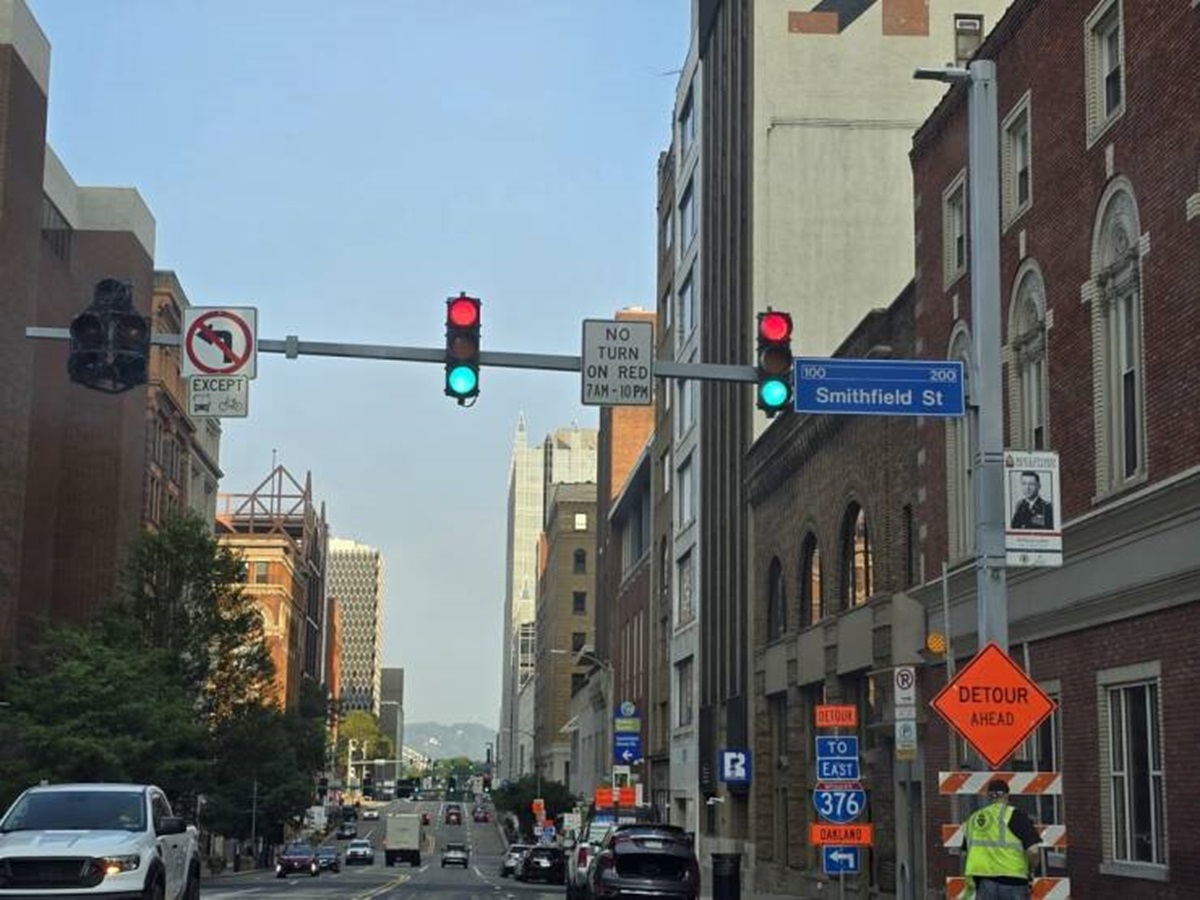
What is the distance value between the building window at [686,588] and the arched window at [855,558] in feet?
80.9

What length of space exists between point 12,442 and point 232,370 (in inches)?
1833

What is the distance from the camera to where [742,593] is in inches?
1937

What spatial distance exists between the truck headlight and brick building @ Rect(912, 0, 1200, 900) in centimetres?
921

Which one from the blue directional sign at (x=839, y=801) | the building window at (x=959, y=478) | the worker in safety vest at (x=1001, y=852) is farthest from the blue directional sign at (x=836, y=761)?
the worker in safety vest at (x=1001, y=852)

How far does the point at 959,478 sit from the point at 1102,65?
8114 millimetres

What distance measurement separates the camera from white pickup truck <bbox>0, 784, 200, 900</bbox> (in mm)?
18172

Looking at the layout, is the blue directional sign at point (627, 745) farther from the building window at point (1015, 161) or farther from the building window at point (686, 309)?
the building window at point (1015, 161)

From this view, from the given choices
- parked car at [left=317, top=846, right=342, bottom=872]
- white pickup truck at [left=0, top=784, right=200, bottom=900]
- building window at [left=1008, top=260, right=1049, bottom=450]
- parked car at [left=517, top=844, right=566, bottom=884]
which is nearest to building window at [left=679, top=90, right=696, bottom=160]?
parked car at [left=517, top=844, right=566, bottom=884]

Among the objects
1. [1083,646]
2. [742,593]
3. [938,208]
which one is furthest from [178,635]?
[1083,646]

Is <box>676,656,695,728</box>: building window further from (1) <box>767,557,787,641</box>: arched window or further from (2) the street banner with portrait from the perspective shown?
(2) the street banner with portrait

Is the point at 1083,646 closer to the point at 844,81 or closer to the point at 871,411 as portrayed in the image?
the point at 871,411

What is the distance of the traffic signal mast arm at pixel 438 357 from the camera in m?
17.6

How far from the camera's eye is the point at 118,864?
1838cm

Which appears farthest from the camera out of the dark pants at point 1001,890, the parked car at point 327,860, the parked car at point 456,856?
the parked car at point 456,856
